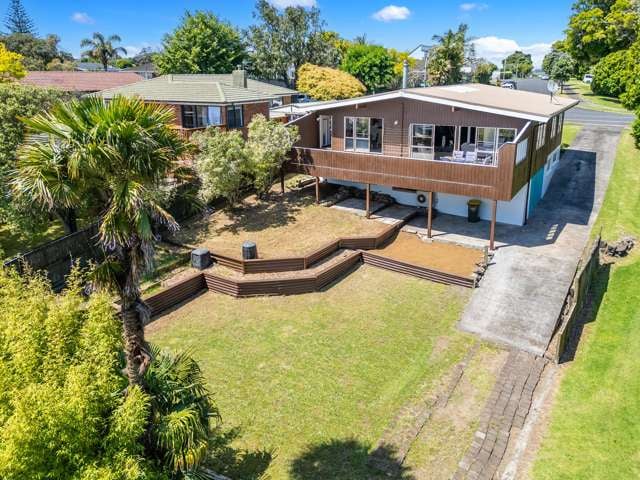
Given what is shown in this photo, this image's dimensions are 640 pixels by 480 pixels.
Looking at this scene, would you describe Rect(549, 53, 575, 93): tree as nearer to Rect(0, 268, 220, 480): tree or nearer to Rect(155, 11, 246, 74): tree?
Rect(155, 11, 246, 74): tree

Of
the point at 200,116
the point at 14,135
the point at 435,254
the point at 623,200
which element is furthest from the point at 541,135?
the point at 14,135

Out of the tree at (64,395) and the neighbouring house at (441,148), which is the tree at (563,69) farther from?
the tree at (64,395)

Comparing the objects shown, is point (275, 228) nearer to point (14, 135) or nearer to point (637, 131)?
point (14, 135)

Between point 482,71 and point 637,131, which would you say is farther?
point 482,71

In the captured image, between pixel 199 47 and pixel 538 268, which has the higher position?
pixel 199 47

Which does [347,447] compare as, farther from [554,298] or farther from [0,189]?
[0,189]

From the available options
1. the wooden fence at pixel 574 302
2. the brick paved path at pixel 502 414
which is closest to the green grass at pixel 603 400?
the wooden fence at pixel 574 302
